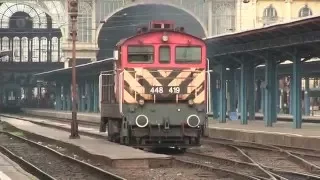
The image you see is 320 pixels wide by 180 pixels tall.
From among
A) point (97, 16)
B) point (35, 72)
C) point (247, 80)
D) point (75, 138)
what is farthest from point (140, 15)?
point (75, 138)

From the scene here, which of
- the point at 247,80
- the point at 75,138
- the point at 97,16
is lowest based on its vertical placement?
the point at 75,138

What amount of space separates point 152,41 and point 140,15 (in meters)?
62.3

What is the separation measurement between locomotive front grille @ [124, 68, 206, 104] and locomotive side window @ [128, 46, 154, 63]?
1.17 ft

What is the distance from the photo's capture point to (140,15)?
82062 millimetres

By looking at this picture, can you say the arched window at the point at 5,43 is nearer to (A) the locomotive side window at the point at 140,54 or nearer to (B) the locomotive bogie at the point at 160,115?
(A) the locomotive side window at the point at 140,54

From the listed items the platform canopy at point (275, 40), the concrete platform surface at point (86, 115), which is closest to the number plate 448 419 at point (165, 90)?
the platform canopy at point (275, 40)

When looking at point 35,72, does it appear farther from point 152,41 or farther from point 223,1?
point 152,41

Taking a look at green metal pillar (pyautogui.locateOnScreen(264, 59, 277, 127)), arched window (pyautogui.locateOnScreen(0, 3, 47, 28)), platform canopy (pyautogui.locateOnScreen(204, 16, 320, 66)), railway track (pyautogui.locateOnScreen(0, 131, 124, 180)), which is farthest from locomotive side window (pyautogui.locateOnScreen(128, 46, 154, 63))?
arched window (pyautogui.locateOnScreen(0, 3, 47, 28))

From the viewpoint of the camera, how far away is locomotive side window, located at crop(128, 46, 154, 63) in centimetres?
2011

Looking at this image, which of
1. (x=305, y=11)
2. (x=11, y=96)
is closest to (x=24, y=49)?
(x=11, y=96)

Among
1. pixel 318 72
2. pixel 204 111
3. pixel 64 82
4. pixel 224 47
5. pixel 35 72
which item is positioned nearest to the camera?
pixel 204 111

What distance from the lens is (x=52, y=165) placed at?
60.9 feet

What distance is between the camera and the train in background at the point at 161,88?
19719 mm

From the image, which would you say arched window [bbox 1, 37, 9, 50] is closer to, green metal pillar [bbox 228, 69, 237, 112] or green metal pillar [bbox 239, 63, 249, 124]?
green metal pillar [bbox 228, 69, 237, 112]
